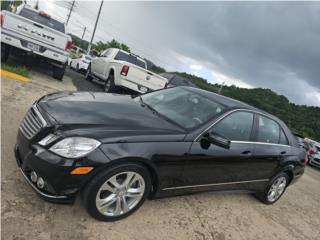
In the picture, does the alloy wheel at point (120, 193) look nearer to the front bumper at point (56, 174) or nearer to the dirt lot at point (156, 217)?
the dirt lot at point (156, 217)

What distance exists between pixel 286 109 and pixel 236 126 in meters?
34.6

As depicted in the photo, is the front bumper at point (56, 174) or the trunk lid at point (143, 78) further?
the trunk lid at point (143, 78)

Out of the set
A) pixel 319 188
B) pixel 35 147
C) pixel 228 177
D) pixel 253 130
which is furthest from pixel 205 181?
pixel 319 188

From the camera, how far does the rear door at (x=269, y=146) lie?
4453 mm

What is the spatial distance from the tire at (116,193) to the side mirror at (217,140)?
896 mm

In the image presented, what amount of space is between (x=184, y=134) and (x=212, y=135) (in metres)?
0.36

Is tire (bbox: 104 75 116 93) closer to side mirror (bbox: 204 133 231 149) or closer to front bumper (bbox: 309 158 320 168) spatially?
side mirror (bbox: 204 133 231 149)

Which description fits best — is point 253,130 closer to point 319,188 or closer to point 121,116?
point 121,116

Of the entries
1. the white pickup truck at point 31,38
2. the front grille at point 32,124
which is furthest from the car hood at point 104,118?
the white pickup truck at point 31,38

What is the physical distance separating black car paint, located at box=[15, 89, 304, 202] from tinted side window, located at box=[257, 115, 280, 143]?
0.17m

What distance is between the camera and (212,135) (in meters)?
3.52

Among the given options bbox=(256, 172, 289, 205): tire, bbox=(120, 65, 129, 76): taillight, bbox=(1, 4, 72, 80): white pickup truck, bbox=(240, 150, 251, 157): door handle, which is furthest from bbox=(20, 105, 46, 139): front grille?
bbox=(120, 65, 129, 76): taillight

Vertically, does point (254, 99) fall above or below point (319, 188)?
above

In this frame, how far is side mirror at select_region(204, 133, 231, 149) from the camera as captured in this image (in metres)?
3.47
